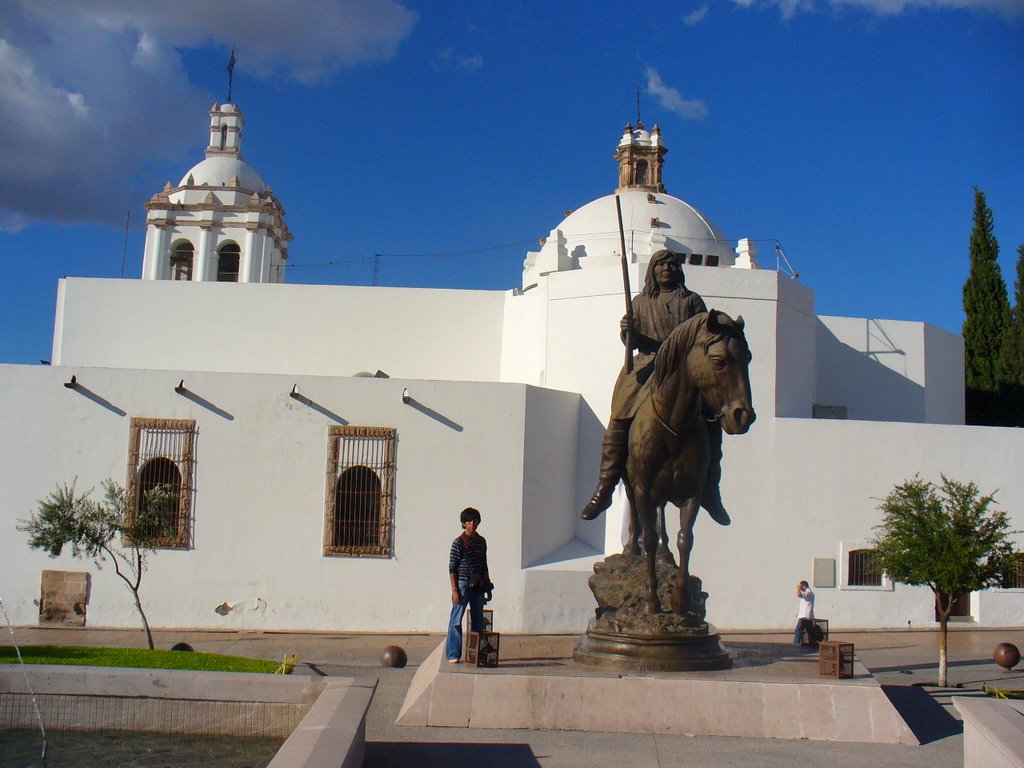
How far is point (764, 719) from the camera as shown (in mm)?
7695

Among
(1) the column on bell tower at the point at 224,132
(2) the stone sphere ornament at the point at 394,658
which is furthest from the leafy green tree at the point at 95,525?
(1) the column on bell tower at the point at 224,132

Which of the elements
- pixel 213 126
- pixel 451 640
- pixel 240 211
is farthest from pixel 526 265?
pixel 451 640

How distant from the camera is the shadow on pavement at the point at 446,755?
22.9ft

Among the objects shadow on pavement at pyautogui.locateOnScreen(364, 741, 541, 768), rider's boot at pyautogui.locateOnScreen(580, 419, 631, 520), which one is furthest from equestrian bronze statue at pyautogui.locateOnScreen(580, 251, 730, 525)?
shadow on pavement at pyautogui.locateOnScreen(364, 741, 541, 768)

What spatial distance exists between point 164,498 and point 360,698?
32.8 ft

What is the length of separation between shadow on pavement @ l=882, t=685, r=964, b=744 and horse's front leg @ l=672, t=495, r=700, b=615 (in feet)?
6.57

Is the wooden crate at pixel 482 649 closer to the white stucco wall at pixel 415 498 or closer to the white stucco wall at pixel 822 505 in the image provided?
the white stucco wall at pixel 415 498

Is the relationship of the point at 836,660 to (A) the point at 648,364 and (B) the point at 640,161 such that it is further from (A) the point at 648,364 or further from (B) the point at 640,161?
(B) the point at 640,161

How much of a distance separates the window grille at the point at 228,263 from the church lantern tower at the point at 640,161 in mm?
10393

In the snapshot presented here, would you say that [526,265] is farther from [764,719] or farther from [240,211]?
[764,719]

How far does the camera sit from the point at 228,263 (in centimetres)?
2772

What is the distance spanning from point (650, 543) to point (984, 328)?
23.2m

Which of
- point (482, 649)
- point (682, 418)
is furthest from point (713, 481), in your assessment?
point (482, 649)

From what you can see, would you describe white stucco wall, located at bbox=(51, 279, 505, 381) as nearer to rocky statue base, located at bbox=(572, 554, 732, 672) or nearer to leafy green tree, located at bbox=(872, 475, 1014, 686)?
leafy green tree, located at bbox=(872, 475, 1014, 686)
